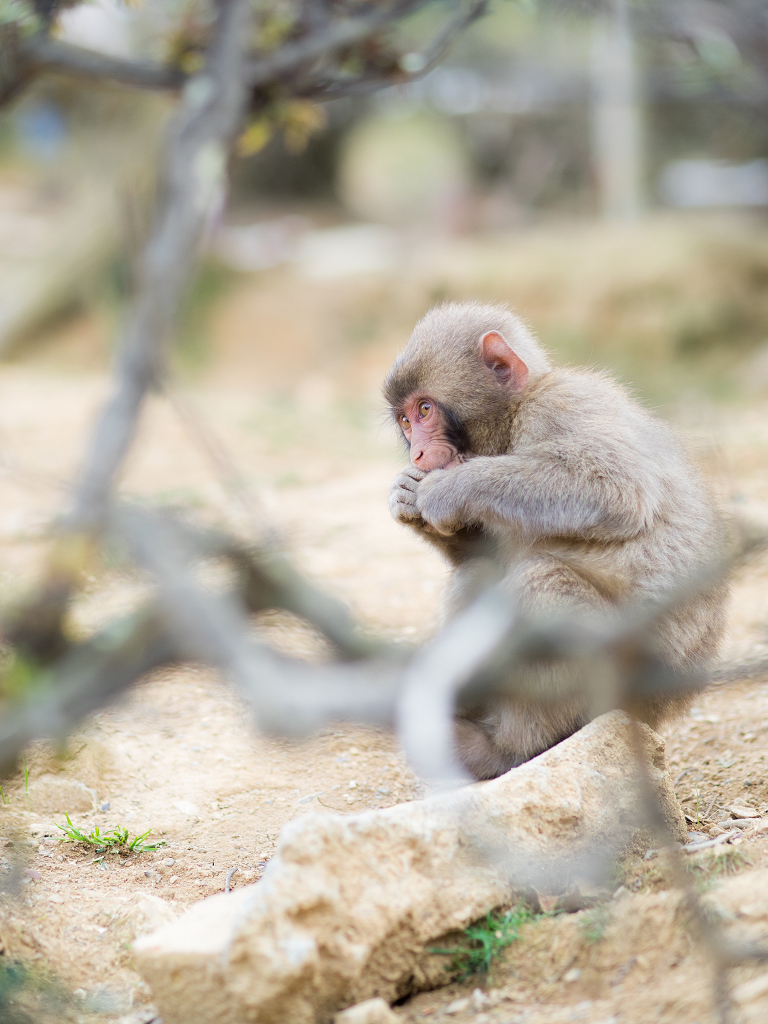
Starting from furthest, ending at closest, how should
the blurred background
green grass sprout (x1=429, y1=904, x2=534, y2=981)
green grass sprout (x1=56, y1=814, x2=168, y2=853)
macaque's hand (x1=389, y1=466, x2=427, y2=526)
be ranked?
the blurred background → macaque's hand (x1=389, y1=466, x2=427, y2=526) → green grass sprout (x1=56, y1=814, x2=168, y2=853) → green grass sprout (x1=429, y1=904, x2=534, y2=981)

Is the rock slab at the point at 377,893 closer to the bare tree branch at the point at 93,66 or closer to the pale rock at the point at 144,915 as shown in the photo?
the pale rock at the point at 144,915

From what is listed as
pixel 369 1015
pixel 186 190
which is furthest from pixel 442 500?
pixel 186 190

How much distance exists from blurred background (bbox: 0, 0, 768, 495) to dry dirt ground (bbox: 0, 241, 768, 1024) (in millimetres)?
1990

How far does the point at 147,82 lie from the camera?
16.6 feet

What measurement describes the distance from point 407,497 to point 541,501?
21.9 inches

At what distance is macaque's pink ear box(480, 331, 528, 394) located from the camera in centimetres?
371

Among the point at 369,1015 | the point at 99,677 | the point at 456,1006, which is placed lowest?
the point at 456,1006

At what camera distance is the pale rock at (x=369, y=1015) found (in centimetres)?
222

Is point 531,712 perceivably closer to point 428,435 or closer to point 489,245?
point 428,435

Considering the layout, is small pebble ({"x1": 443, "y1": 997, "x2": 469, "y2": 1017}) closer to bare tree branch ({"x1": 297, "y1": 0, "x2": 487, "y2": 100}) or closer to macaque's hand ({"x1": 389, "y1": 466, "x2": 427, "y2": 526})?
macaque's hand ({"x1": 389, "y1": 466, "x2": 427, "y2": 526})

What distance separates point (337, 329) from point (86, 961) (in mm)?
11119

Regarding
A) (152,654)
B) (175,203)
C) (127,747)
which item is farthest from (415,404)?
(152,654)

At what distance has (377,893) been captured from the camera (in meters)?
2.42

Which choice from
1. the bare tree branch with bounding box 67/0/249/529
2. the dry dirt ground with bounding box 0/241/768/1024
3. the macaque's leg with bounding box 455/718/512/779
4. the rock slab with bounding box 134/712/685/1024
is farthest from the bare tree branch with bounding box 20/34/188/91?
the rock slab with bounding box 134/712/685/1024
